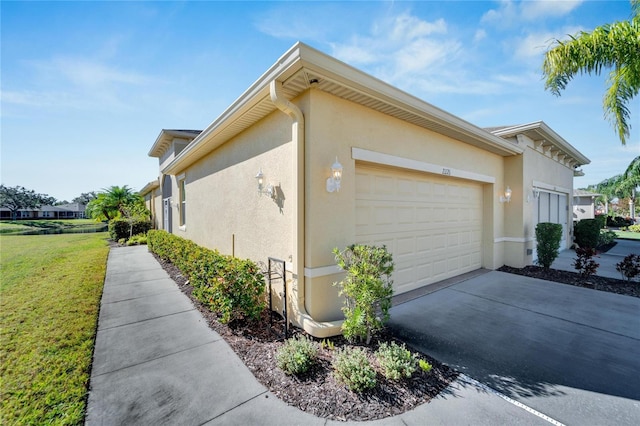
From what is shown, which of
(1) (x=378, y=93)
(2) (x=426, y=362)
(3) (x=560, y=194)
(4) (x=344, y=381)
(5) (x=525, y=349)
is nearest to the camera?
(4) (x=344, y=381)

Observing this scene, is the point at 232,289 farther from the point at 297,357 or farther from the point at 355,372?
the point at 355,372

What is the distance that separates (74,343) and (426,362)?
5.00m

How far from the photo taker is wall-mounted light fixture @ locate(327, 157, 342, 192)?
3969 millimetres

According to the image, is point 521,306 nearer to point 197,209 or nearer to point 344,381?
point 344,381

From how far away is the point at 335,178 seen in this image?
13.3ft

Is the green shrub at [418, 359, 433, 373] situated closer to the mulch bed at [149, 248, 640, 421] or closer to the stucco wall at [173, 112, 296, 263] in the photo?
the mulch bed at [149, 248, 640, 421]

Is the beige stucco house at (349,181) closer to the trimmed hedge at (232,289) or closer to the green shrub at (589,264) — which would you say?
the trimmed hedge at (232,289)

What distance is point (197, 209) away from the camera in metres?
9.28

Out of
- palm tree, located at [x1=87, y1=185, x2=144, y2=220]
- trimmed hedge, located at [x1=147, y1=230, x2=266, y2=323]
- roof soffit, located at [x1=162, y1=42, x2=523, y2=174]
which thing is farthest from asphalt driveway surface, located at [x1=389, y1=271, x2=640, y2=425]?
palm tree, located at [x1=87, y1=185, x2=144, y2=220]

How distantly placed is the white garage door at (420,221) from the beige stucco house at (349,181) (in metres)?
0.03

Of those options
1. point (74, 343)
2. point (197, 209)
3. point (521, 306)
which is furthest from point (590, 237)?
point (74, 343)

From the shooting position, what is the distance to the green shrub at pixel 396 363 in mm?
2895

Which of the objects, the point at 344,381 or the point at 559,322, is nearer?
the point at 344,381

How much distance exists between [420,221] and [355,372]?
4219mm
